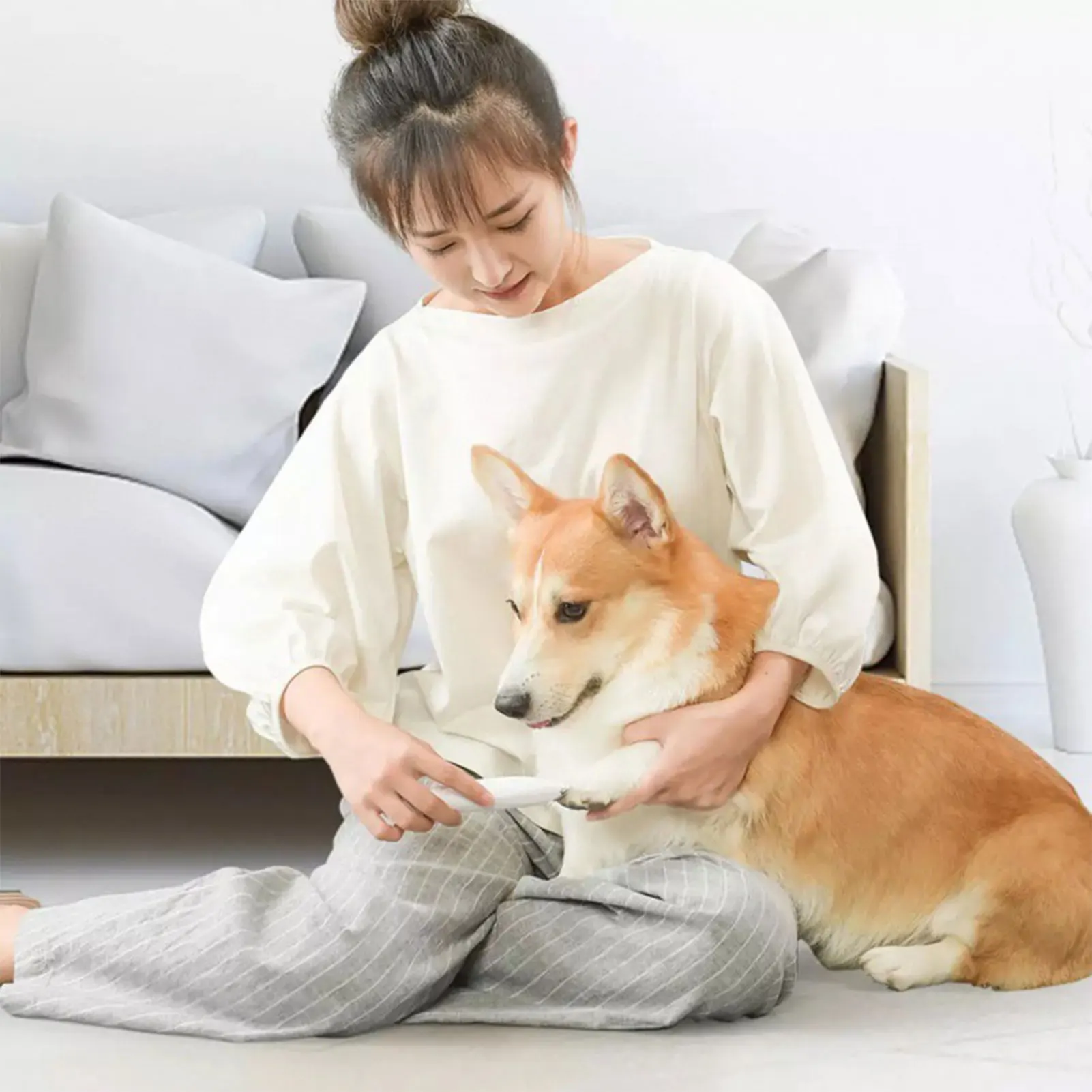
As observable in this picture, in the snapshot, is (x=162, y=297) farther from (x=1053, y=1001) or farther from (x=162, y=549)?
(x=1053, y=1001)

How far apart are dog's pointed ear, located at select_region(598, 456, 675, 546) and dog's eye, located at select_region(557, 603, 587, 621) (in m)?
0.06

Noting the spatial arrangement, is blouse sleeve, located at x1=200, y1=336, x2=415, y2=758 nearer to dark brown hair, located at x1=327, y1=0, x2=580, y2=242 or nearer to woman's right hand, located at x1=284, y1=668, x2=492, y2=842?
woman's right hand, located at x1=284, y1=668, x2=492, y2=842

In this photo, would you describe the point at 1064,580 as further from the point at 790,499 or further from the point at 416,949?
the point at 416,949

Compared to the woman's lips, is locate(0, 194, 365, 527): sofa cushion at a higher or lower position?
lower

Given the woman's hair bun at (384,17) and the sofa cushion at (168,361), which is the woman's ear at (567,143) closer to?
the woman's hair bun at (384,17)

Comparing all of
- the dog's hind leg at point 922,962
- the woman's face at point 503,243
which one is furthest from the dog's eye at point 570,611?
the dog's hind leg at point 922,962

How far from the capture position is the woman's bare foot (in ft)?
3.99

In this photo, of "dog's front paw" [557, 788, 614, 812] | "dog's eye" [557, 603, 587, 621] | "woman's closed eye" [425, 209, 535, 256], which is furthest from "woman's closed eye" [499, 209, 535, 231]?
"dog's front paw" [557, 788, 614, 812]

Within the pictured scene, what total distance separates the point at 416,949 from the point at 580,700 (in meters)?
0.23

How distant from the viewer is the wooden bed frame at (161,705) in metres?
1.75

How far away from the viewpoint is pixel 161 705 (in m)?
1.76

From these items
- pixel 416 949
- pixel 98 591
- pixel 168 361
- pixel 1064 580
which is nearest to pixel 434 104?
pixel 416 949

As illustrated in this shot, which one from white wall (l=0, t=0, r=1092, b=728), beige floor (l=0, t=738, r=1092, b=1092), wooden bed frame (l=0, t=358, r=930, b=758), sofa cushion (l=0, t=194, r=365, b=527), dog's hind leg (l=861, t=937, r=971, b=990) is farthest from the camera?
white wall (l=0, t=0, r=1092, b=728)

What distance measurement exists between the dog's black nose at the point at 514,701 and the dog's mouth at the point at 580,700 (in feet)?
0.08
